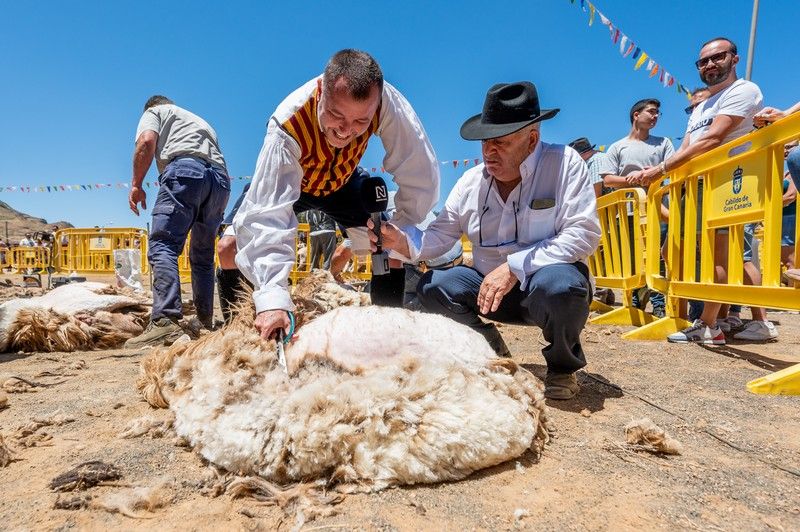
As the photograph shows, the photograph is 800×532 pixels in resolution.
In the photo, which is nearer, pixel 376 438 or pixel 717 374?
pixel 376 438

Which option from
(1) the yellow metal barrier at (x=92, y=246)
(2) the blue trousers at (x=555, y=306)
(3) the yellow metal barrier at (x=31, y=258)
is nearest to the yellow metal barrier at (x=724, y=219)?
(2) the blue trousers at (x=555, y=306)

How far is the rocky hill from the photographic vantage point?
169 ft

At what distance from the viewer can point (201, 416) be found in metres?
1.58

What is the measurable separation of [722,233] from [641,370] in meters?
1.48

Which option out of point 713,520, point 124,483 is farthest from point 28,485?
point 713,520

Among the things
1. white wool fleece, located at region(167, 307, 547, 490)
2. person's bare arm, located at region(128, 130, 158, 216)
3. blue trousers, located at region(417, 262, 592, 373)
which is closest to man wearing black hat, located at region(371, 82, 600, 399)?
blue trousers, located at region(417, 262, 592, 373)

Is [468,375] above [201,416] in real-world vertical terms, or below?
above

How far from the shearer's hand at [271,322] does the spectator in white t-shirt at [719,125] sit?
10.1 ft

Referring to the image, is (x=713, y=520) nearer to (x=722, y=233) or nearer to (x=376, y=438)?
(x=376, y=438)

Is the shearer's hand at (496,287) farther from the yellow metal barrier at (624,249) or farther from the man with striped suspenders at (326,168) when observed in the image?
the yellow metal barrier at (624,249)

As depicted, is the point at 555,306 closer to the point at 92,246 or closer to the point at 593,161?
the point at 593,161

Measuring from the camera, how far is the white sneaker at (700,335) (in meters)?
3.58

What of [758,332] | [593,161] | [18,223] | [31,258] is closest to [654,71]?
[593,161]

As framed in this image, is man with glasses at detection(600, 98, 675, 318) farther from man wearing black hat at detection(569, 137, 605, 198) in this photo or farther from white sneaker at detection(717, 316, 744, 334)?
A: white sneaker at detection(717, 316, 744, 334)
